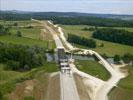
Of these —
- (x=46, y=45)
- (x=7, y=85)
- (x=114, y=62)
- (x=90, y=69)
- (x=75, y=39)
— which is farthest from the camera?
(x=75, y=39)

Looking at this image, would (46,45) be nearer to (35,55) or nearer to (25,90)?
(35,55)

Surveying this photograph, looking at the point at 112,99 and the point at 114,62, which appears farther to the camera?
the point at 114,62

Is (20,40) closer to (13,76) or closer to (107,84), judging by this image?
(13,76)

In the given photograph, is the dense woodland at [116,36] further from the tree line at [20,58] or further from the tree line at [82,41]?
the tree line at [20,58]

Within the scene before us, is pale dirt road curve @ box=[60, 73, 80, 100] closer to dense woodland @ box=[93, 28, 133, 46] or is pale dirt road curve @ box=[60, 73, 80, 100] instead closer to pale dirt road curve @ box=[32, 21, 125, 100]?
pale dirt road curve @ box=[32, 21, 125, 100]

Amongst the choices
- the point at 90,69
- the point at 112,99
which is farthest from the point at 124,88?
the point at 90,69

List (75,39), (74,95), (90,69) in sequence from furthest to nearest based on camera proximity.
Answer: (75,39), (90,69), (74,95)

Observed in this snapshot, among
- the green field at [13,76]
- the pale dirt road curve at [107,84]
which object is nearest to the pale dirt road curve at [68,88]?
the pale dirt road curve at [107,84]
